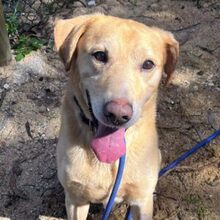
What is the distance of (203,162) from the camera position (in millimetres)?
3789

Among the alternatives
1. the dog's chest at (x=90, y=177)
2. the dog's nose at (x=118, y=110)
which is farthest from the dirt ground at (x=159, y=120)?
the dog's nose at (x=118, y=110)

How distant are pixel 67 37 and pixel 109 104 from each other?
20.4 inches

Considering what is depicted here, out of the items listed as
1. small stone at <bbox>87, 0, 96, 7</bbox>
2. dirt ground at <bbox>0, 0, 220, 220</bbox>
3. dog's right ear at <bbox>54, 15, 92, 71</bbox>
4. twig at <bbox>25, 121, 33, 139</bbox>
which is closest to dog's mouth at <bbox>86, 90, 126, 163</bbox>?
dog's right ear at <bbox>54, 15, 92, 71</bbox>

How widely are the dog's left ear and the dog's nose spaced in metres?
0.59

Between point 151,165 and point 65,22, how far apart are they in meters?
0.95

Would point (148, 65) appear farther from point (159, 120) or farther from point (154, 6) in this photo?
point (154, 6)

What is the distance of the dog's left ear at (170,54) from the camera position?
2.89 m

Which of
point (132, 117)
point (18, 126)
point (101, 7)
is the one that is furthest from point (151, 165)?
→ point (101, 7)

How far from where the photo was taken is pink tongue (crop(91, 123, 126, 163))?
2.68 meters

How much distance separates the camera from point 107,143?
268 centimetres

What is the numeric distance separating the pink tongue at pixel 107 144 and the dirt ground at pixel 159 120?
0.98m

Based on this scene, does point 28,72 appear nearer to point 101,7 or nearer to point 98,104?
point 101,7

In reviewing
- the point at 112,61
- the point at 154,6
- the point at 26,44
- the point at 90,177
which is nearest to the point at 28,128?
the point at 26,44

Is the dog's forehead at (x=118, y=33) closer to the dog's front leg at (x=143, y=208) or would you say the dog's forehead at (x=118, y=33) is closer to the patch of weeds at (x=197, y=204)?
the dog's front leg at (x=143, y=208)
